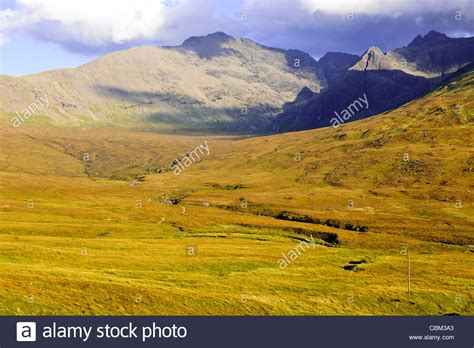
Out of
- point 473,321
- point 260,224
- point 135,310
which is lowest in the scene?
point 473,321

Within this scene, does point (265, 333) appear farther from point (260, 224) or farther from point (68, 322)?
point (260, 224)

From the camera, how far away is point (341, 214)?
493ft

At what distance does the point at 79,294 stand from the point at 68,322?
10617 millimetres

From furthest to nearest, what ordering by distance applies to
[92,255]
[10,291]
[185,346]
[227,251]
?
[227,251] → [92,255] → [10,291] → [185,346]

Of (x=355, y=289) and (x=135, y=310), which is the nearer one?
(x=135, y=310)

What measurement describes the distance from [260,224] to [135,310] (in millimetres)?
86563

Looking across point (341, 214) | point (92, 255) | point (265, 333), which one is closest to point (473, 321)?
point (265, 333)

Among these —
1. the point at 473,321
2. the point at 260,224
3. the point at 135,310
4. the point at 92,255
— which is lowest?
the point at 473,321

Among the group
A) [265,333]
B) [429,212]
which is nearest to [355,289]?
[265,333]

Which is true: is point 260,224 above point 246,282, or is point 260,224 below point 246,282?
above

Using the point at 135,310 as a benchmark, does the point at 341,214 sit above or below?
above

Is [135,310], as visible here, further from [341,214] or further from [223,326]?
[341,214]

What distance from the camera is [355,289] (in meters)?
68.3

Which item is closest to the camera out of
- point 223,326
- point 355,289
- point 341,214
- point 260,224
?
point 223,326
